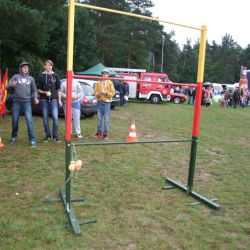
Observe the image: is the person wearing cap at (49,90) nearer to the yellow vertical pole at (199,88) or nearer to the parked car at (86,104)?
the yellow vertical pole at (199,88)

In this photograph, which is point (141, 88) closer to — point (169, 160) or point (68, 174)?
point (169, 160)

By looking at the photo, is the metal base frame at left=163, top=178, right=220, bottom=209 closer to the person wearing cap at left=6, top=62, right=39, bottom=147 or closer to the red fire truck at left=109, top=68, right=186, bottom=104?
the person wearing cap at left=6, top=62, right=39, bottom=147

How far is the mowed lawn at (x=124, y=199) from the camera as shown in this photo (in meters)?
3.68

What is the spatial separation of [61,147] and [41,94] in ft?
4.41

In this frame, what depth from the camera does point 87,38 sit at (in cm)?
3728

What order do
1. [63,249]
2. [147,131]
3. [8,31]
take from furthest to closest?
[8,31] < [147,131] < [63,249]

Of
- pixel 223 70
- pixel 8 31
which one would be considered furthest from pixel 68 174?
pixel 223 70

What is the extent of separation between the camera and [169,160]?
727 cm

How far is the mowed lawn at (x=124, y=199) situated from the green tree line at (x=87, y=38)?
2.77 metres

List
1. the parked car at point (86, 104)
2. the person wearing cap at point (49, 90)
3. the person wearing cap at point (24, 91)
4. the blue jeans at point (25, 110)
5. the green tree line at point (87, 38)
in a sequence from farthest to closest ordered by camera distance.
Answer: the green tree line at point (87, 38)
the parked car at point (86, 104)
the person wearing cap at point (49, 90)
the blue jeans at point (25, 110)
the person wearing cap at point (24, 91)

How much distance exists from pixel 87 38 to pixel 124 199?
34.4 m

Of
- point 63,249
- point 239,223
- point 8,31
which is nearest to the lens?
point 63,249

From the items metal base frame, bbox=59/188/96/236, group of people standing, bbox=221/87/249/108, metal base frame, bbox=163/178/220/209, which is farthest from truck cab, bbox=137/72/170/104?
metal base frame, bbox=59/188/96/236

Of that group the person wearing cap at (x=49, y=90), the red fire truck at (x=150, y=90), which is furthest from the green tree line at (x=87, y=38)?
the person wearing cap at (x=49, y=90)
